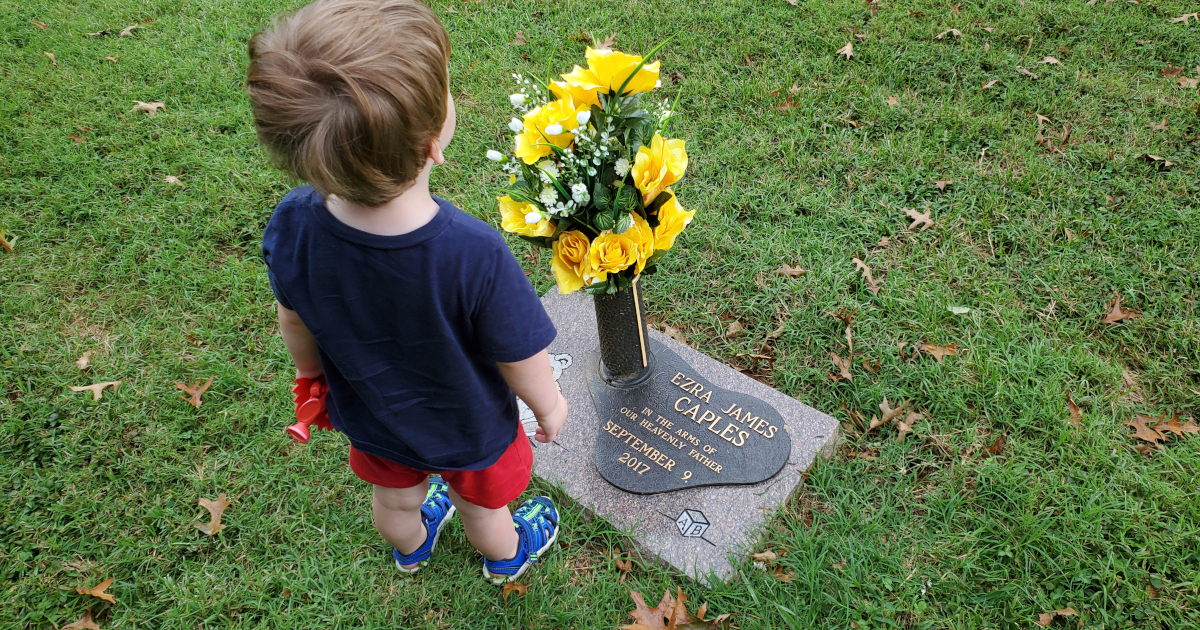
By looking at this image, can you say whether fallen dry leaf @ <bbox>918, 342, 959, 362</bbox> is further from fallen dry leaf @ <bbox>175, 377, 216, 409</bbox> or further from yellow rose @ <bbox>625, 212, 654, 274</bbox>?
fallen dry leaf @ <bbox>175, 377, 216, 409</bbox>

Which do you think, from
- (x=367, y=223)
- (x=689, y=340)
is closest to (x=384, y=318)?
(x=367, y=223)

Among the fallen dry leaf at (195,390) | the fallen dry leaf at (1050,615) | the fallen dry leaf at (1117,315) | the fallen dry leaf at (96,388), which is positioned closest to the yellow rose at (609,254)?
the fallen dry leaf at (1050,615)

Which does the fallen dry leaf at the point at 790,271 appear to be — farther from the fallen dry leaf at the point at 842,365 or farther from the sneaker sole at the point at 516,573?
the sneaker sole at the point at 516,573

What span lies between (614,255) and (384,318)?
2.87 feet

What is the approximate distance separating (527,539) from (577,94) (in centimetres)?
148

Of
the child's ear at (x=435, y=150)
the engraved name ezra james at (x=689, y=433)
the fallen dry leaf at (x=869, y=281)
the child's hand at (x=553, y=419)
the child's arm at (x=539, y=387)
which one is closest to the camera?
the child's ear at (x=435, y=150)

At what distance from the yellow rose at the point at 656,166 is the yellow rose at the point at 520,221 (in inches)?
12.4

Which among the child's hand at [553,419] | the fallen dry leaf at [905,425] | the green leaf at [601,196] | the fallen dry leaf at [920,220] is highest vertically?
the green leaf at [601,196]

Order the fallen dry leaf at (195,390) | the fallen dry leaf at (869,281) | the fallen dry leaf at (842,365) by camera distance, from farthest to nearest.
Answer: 1. the fallen dry leaf at (869,281)
2. the fallen dry leaf at (195,390)
3. the fallen dry leaf at (842,365)

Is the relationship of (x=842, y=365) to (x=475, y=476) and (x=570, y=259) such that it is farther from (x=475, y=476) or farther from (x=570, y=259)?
(x=475, y=476)

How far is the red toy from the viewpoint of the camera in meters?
1.80

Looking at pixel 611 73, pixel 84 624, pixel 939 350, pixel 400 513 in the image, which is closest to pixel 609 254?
pixel 611 73

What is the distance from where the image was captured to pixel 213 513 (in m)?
2.62

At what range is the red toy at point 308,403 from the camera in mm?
1796
